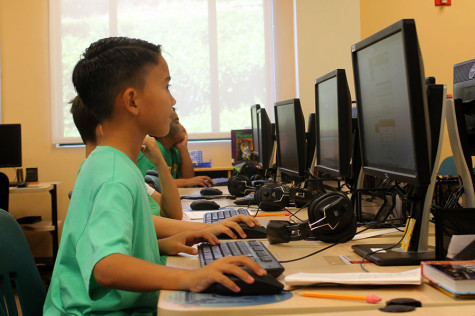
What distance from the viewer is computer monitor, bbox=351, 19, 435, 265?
1169 millimetres

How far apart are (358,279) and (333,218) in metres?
0.48

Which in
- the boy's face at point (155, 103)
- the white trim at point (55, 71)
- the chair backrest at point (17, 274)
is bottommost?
the chair backrest at point (17, 274)

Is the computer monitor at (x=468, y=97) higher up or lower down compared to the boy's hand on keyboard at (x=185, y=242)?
higher up

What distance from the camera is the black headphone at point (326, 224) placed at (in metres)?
1.45

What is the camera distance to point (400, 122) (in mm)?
1278

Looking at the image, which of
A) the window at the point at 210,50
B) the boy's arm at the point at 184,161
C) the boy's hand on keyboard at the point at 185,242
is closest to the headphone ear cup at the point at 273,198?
the boy's hand on keyboard at the point at 185,242

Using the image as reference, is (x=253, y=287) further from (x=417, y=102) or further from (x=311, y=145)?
(x=311, y=145)

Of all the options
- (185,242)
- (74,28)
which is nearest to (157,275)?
(185,242)

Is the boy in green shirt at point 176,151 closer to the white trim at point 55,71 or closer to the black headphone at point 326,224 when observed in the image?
the white trim at point 55,71

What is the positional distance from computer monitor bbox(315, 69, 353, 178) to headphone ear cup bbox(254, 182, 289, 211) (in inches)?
7.7

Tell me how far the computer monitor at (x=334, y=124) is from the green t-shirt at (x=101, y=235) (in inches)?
35.8

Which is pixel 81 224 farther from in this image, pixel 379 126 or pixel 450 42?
pixel 450 42

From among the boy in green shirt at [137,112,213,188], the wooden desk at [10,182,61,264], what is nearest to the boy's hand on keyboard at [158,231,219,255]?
the boy in green shirt at [137,112,213,188]

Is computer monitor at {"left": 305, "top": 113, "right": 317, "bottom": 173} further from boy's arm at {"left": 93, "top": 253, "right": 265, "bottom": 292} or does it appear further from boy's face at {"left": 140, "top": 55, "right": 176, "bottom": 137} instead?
boy's arm at {"left": 93, "top": 253, "right": 265, "bottom": 292}
